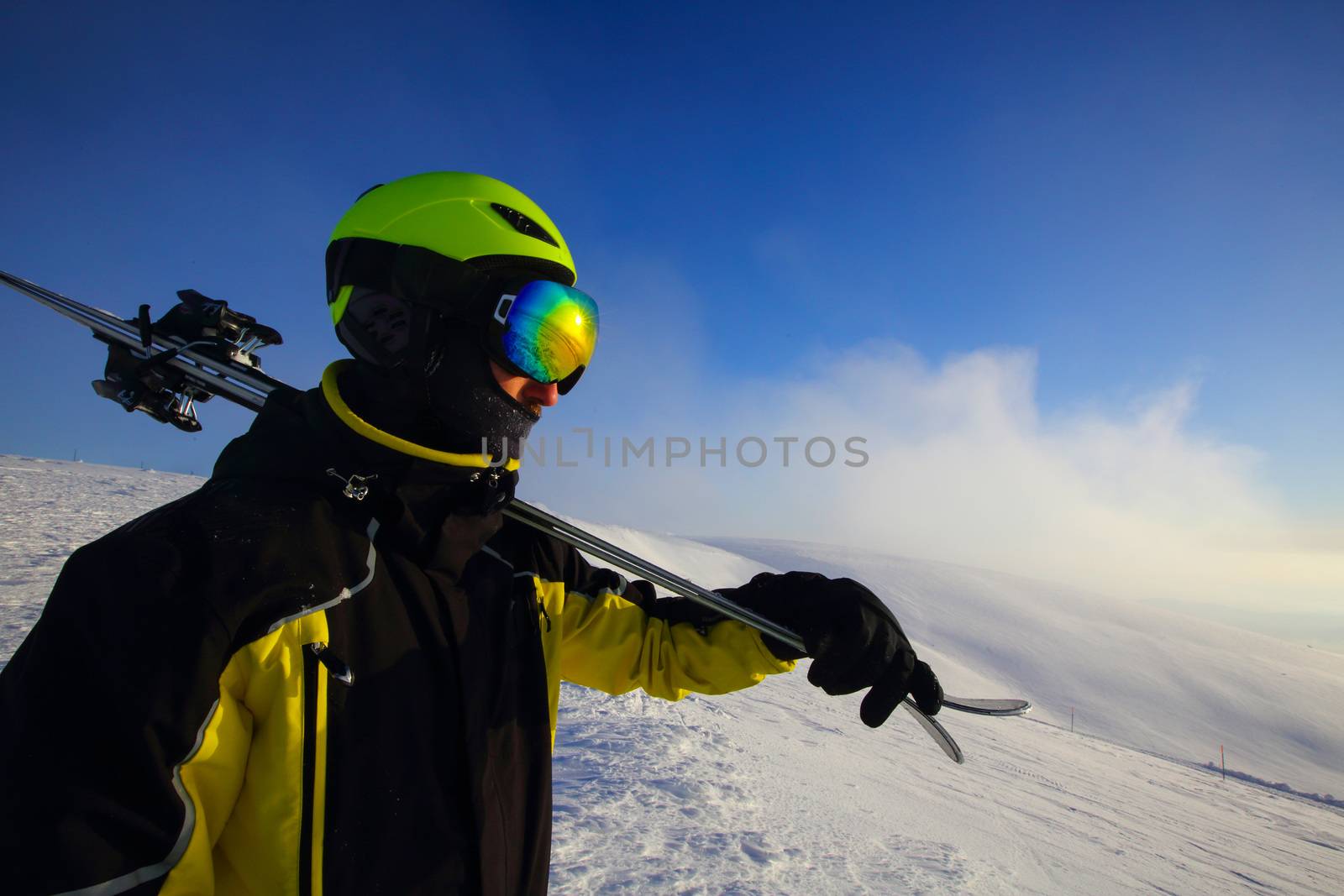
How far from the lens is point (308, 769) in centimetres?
117

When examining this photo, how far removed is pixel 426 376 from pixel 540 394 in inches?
13.6

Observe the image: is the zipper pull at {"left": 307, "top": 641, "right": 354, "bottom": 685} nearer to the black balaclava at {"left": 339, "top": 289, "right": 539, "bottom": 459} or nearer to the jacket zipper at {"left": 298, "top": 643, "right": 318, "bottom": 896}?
the jacket zipper at {"left": 298, "top": 643, "right": 318, "bottom": 896}

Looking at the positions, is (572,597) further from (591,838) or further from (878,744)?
(878,744)

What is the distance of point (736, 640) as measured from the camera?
2.13 metres

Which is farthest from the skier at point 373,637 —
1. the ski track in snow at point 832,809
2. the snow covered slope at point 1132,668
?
the snow covered slope at point 1132,668

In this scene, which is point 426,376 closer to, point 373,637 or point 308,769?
point 373,637

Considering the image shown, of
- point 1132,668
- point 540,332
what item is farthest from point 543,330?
point 1132,668

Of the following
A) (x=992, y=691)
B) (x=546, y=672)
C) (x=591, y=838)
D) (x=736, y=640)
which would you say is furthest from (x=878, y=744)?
(x=992, y=691)

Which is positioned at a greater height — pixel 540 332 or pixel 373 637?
pixel 540 332

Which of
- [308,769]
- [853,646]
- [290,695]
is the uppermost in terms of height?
[853,646]

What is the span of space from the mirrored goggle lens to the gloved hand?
1.02 m

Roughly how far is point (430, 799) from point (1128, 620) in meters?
59.7

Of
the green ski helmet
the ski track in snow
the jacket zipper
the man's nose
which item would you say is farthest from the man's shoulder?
the ski track in snow

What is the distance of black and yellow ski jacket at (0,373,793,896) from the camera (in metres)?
0.94
